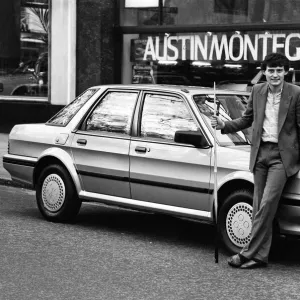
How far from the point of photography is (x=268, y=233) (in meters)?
7.49

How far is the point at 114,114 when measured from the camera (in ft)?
30.1

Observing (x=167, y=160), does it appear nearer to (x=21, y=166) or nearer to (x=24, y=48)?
(x=21, y=166)

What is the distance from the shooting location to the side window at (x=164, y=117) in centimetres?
853

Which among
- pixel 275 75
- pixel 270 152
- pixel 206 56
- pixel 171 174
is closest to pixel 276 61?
pixel 275 75

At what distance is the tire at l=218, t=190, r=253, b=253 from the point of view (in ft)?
25.5

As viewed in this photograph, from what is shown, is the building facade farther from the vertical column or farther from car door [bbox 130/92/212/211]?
car door [bbox 130/92/212/211]

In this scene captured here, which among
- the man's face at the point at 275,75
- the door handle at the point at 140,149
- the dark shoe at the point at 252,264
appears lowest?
the dark shoe at the point at 252,264

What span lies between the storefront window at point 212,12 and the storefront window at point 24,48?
6.43 feet

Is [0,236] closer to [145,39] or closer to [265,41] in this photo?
[265,41]

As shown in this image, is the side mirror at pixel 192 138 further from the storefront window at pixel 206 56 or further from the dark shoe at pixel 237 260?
the storefront window at pixel 206 56

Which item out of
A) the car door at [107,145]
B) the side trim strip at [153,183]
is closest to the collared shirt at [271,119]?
the side trim strip at [153,183]

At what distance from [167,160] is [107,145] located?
89cm

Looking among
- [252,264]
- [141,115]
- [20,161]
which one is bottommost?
[252,264]

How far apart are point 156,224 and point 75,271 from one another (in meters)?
2.64
